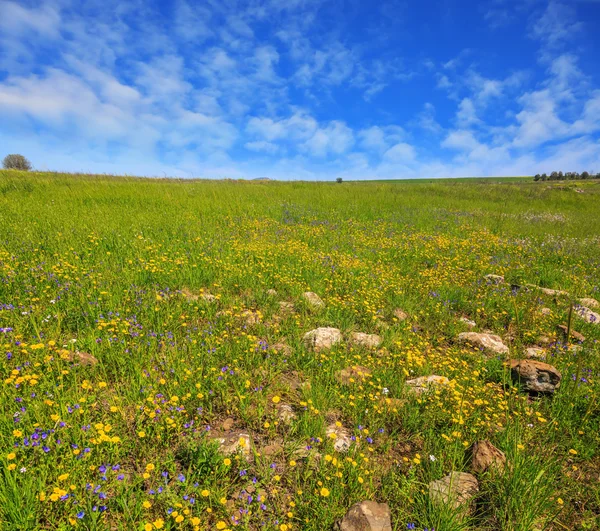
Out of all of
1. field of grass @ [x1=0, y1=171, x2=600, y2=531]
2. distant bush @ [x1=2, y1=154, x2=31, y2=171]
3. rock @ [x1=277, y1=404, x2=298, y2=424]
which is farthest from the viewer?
distant bush @ [x1=2, y1=154, x2=31, y2=171]

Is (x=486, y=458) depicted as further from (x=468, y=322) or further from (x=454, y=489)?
(x=468, y=322)

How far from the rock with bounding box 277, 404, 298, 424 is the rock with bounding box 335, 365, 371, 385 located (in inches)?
28.0

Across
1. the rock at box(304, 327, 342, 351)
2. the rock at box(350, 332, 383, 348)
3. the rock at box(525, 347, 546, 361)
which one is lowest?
the rock at box(525, 347, 546, 361)

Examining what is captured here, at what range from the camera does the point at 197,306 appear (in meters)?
4.89

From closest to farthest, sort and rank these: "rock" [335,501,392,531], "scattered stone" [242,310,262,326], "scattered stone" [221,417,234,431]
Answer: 1. "rock" [335,501,392,531]
2. "scattered stone" [221,417,234,431]
3. "scattered stone" [242,310,262,326]

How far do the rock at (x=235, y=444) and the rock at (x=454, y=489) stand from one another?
1487 mm

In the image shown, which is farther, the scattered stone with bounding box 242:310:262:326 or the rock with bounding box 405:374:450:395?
the scattered stone with bounding box 242:310:262:326

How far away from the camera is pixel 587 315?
582 centimetres

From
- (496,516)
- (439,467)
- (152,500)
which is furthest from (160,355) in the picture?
(496,516)

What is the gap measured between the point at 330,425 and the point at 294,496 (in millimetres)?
813

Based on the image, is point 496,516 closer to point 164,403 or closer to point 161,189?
point 164,403

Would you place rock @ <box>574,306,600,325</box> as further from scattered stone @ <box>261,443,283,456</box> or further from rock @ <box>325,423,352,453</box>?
scattered stone @ <box>261,443,283,456</box>

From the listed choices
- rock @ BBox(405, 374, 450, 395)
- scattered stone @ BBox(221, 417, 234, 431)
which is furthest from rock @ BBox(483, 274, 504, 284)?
scattered stone @ BBox(221, 417, 234, 431)

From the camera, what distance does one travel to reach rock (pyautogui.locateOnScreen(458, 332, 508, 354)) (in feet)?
15.4
